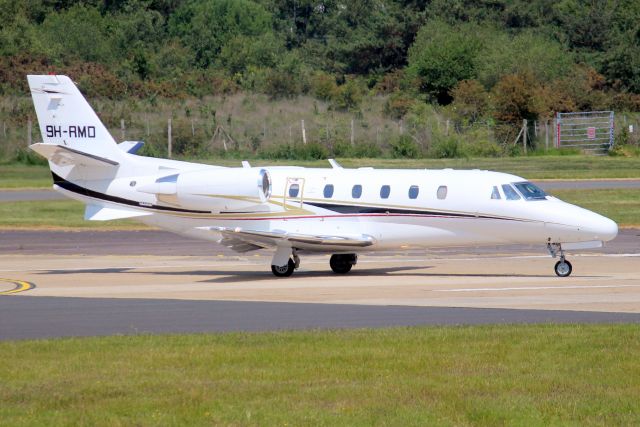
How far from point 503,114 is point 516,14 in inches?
1218

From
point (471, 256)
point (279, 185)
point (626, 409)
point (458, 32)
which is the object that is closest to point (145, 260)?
point (279, 185)

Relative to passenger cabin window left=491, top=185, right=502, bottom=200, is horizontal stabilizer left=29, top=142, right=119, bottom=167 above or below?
above

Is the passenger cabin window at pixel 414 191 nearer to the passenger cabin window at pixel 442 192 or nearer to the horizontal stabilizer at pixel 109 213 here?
the passenger cabin window at pixel 442 192

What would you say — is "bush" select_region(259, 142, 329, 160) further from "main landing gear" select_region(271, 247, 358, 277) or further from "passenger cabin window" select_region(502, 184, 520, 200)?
"passenger cabin window" select_region(502, 184, 520, 200)

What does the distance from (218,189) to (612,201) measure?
71.5 ft

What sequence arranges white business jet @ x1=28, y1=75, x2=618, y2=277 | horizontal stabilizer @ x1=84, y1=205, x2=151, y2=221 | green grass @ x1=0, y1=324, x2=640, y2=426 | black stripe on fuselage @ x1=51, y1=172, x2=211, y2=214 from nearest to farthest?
green grass @ x1=0, y1=324, x2=640, y2=426 → white business jet @ x1=28, y1=75, x2=618, y2=277 → black stripe on fuselage @ x1=51, y1=172, x2=211, y2=214 → horizontal stabilizer @ x1=84, y1=205, x2=151, y2=221

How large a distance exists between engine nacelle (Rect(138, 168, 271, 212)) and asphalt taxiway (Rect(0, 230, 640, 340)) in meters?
1.61

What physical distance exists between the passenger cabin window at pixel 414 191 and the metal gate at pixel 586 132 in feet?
138

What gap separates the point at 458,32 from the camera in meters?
87.0

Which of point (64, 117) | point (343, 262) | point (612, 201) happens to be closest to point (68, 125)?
point (64, 117)

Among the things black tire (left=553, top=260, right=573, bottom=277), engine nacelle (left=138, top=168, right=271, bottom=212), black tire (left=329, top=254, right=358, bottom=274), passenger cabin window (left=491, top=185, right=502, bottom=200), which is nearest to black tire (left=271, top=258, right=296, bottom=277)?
black tire (left=329, top=254, right=358, bottom=274)

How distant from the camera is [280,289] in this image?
23.0 meters

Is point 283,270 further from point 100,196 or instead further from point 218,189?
point 100,196

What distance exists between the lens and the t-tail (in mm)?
26672
